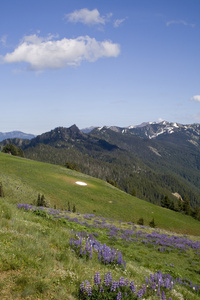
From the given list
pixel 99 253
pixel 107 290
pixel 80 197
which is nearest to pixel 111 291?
pixel 107 290

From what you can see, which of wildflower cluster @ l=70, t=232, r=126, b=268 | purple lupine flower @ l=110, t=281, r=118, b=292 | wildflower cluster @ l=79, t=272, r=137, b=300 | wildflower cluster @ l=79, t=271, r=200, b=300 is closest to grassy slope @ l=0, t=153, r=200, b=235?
wildflower cluster @ l=70, t=232, r=126, b=268

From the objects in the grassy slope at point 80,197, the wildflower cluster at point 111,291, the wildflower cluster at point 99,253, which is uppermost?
the wildflower cluster at point 111,291

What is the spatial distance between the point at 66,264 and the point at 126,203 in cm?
5917

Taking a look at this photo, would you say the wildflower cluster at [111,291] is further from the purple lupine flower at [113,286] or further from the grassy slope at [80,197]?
the grassy slope at [80,197]

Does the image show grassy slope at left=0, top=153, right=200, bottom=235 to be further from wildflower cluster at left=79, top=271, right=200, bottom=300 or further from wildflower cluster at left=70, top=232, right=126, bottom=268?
wildflower cluster at left=79, top=271, right=200, bottom=300

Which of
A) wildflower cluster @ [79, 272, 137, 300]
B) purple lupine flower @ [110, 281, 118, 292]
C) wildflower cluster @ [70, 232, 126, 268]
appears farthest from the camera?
wildflower cluster @ [70, 232, 126, 268]

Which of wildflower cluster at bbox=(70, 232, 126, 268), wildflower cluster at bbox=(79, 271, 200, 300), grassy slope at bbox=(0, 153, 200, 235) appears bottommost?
grassy slope at bbox=(0, 153, 200, 235)

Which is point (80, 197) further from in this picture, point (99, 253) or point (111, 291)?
point (111, 291)

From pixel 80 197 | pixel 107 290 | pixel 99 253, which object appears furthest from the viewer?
pixel 80 197

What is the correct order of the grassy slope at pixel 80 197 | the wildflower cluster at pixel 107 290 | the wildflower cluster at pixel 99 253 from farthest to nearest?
the grassy slope at pixel 80 197, the wildflower cluster at pixel 99 253, the wildflower cluster at pixel 107 290

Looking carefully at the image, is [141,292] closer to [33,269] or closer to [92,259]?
[92,259]

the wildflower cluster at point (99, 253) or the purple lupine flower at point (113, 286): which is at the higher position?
the purple lupine flower at point (113, 286)

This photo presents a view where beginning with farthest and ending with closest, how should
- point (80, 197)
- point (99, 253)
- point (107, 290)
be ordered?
point (80, 197) < point (99, 253) < point (107, 290)

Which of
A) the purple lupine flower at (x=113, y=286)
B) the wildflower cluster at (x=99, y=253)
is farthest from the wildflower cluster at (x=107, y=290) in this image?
the wildflower cluster at (x=99, y=253)
